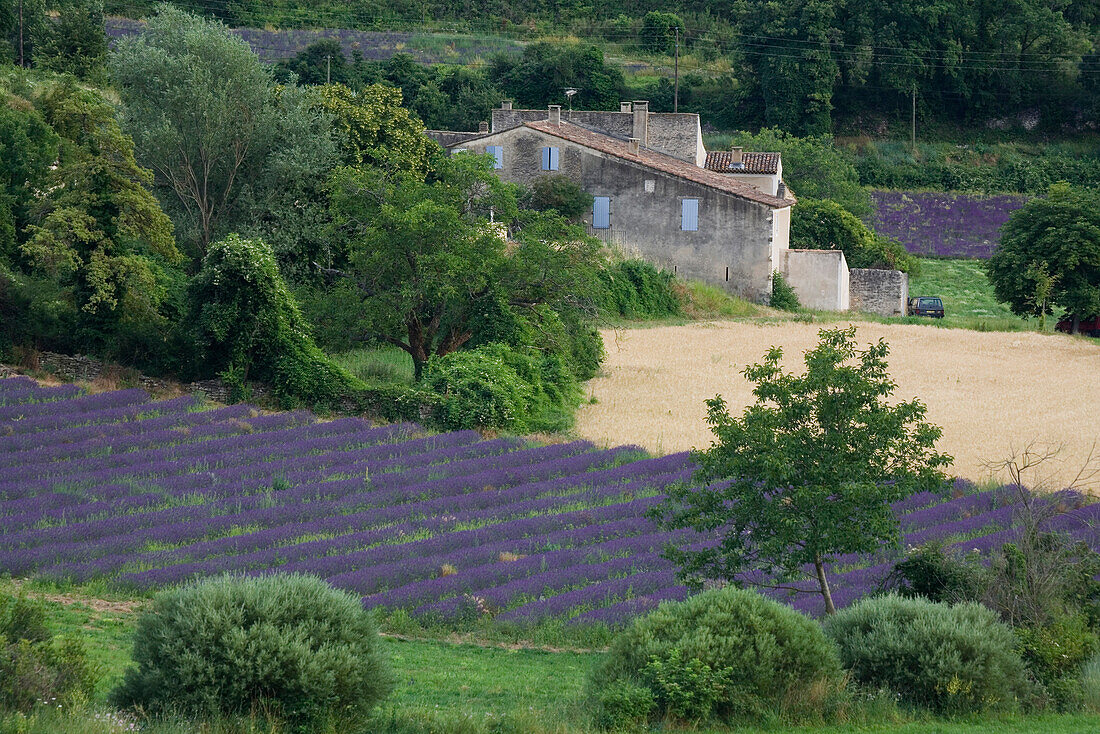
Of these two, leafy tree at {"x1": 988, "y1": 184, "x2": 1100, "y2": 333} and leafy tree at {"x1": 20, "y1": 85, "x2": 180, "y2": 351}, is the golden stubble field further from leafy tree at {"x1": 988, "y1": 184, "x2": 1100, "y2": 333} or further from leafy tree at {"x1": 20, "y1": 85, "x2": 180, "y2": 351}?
leafy tree at {"x1": 20, "y1": 85, "x2": 180, "y2": 351}

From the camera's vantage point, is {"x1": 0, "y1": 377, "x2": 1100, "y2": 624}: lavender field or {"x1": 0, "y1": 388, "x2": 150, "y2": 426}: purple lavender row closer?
{"x1": 0, "y1": 377, "x2": 1100, "y2": 624}: lavender field

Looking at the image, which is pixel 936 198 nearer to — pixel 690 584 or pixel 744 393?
pixel 744 393

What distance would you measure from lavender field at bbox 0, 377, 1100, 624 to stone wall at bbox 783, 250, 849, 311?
29206mm

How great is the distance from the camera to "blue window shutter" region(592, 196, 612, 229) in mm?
53281

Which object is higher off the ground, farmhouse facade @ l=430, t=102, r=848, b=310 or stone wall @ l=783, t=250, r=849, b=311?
farmhouse facade @ l=430, t=102, r=848, b=310

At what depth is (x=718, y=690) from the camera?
11.9 meters

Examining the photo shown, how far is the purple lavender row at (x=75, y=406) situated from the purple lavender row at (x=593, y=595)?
13414 mm

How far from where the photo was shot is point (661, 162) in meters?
54.4

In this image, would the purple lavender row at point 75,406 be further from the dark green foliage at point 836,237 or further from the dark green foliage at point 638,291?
the dark green foliage at point 836,237

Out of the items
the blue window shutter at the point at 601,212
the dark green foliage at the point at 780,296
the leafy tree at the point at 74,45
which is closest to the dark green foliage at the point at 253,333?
the blue window shutter at the point at 601,212

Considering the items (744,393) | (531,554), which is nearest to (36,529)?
(531,554)

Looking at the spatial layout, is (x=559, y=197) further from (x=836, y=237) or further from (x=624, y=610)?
(x=624, y=610)

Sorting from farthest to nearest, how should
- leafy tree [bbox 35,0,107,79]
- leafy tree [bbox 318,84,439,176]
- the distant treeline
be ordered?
1. the distant treeline
2. leafy tree [bbox 35,0,107,79]
3. leafy tree [bbox 318,84,439,176]

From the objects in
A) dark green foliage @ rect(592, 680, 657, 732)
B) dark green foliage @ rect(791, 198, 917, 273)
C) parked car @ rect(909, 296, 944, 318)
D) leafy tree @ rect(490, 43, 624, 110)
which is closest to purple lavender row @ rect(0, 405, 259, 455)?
dark green foliage @ rect(592, 680, 657, 732)
